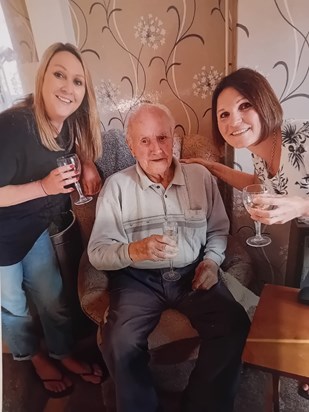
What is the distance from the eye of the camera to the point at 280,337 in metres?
0.88

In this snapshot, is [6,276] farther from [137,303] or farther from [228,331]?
[228,331]

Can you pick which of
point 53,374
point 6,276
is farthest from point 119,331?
point 6,276

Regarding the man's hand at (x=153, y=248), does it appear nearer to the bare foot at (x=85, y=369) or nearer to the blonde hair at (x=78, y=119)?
the blonde hair at (x=78, y=119)

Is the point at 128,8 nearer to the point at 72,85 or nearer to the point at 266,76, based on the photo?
the point at 72,85

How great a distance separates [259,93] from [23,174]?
55 cm

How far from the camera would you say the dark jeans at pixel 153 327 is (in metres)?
0.95

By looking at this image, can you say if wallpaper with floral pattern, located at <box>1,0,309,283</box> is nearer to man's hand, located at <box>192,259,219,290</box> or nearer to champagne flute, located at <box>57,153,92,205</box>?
champagne flute, located at <box>57,153,92,205</box>

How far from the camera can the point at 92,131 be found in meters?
0.84

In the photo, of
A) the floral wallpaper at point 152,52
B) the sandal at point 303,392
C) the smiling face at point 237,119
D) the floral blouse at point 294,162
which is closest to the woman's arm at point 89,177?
the floral wallpaper at point 152,52

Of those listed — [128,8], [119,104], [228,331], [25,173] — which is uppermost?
[128,8]

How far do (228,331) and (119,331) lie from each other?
291 mm

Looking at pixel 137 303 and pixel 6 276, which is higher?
pixel 6 276

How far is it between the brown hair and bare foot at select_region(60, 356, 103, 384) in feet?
2.56

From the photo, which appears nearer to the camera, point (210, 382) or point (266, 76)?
point (266, 76)
